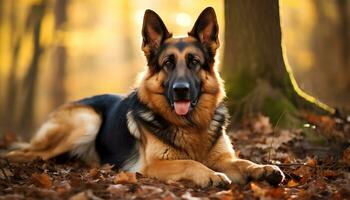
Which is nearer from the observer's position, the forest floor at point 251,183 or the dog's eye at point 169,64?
the forest floor at point 251,183

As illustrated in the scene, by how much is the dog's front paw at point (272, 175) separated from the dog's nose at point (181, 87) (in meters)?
1.26

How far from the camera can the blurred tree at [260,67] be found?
7.97 metres

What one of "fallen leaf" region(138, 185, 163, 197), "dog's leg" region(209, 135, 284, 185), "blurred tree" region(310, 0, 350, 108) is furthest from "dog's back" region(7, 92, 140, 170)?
"blurred tree" region(310, 0, 350, 108)

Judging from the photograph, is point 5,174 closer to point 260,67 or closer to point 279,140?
point 279,140

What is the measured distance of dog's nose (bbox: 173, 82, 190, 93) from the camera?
17.4 ft

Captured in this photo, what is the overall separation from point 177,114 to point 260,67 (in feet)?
9.48

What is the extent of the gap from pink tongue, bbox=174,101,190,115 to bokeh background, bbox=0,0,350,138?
9804 millimetres

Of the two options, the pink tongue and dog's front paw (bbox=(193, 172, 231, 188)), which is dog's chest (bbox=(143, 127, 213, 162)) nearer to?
the pink tongue

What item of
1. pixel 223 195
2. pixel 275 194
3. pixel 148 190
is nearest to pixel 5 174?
pixel 148 190

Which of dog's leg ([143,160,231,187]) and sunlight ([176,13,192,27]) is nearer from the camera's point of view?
dog's leg ([143,160,231,187])

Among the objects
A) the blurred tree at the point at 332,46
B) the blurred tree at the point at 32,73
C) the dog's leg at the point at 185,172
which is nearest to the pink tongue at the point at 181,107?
the dog's leg at the point at 185,172

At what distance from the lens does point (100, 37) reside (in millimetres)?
27688

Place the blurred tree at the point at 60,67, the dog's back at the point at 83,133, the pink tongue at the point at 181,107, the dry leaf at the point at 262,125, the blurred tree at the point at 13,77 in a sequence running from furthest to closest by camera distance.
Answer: the blurred tree at the point at 13,77 < the blurred tree at the point at 60,67 < the dry leaf at the point at 262,125 < the dog's back at the point at 83,133 < the pink tongue at the point at 181,107

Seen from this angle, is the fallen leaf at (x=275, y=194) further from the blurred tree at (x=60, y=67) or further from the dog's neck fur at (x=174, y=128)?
the blurred tree at (x=60, y=67)
